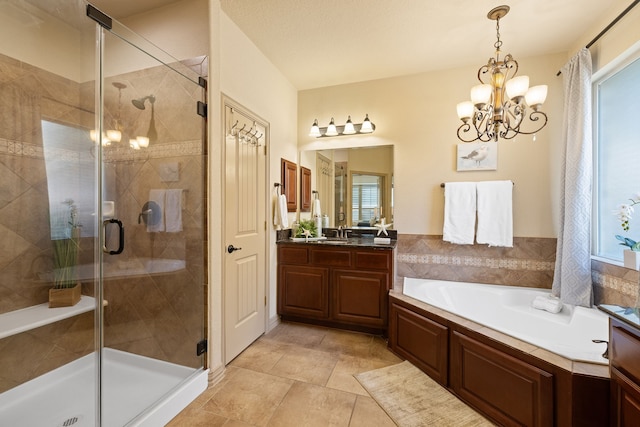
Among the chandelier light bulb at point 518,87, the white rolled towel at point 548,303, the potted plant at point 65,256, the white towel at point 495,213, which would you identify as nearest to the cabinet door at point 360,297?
the white towel at point 495,213

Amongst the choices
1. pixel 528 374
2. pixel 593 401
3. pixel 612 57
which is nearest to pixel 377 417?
pixel 528 374

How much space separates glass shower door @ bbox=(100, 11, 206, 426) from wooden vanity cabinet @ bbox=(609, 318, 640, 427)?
2.27 meters

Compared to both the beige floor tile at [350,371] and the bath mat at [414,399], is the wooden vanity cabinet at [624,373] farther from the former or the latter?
the beige floor tile at [350,371]

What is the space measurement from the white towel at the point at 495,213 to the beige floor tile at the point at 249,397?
7.58 feet

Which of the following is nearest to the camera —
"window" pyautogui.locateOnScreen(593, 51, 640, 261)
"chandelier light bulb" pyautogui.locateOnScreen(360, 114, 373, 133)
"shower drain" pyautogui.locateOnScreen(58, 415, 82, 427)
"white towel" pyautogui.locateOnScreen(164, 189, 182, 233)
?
"shower drain" pyautogui.locateOnScreen(58, 415, 82, 427)

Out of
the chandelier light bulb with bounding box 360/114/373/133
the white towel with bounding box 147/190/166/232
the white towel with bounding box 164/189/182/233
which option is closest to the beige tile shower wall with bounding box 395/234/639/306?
the chandelier light bulb with bounding box 360/114/373/133

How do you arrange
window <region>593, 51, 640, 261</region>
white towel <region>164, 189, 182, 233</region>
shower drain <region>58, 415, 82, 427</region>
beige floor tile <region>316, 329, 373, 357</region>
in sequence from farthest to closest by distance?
beige floor tile <region>316, 329, 373, 357</region> → white towel <region>164, 189, 182, 233</region> → window <region>593, 51, 640, 261</region> → shower drain <region>58, 415, 82, 427</region>

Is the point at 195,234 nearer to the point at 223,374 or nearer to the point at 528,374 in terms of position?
the point at 223,374

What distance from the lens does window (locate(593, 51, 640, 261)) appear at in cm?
193

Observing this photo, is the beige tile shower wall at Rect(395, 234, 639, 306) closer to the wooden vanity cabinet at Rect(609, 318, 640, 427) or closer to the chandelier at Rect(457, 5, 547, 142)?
the chandelier at Rect(457, 5, 547, 142)

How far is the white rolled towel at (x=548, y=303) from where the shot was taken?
220 cm

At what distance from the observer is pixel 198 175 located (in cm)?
199

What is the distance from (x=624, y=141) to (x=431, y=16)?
1.75 metres

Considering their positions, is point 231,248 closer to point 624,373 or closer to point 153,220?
point 153,220
